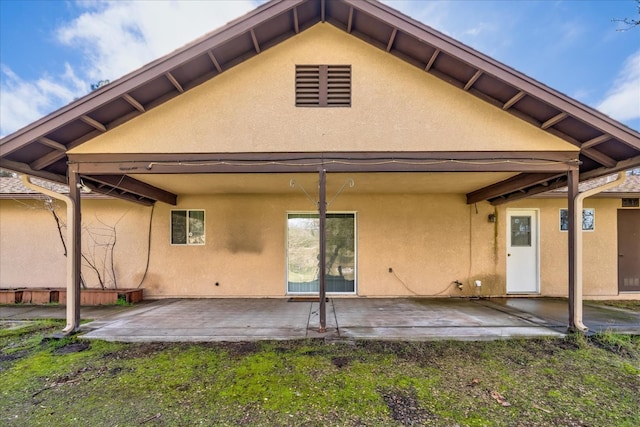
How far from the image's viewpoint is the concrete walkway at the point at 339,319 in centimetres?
455

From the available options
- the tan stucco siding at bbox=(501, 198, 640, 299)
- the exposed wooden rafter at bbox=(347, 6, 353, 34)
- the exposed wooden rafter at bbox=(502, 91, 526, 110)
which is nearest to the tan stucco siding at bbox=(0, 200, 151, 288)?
the exposed wooden rafter at bbox=(347, 6, 353, 34)

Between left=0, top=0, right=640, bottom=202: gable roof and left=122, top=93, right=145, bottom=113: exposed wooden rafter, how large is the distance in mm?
14

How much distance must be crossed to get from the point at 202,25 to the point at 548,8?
63.1 feet

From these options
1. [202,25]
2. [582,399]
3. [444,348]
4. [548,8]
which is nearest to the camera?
[582,399]

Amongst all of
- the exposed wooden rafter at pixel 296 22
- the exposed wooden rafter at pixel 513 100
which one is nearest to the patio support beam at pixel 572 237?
the exposed wooden rafter at pixel 513 100

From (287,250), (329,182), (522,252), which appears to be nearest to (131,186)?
(287,250)

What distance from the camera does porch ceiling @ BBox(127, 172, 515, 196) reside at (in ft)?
18.6

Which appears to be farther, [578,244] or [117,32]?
[117,32]

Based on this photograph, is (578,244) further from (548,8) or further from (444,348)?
(548,8)

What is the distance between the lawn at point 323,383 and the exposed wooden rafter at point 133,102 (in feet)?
11.8

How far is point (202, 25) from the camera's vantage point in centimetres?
1770

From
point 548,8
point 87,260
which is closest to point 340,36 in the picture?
point 87,260

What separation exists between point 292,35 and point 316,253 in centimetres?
473

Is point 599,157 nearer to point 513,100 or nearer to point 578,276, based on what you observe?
point 513,100
